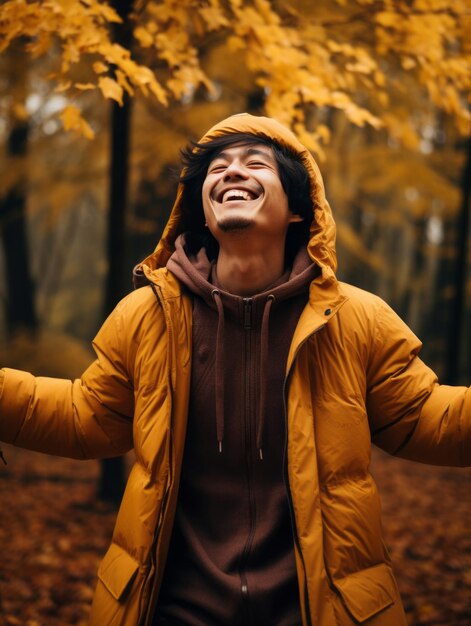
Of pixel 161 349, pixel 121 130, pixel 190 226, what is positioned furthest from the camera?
pixel 121 130

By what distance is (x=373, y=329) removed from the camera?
7.68 ft

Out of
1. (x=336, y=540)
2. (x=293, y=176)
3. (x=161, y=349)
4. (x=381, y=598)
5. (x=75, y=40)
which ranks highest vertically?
(x=75, y=40)

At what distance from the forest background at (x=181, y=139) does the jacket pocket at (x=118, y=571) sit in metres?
2.11

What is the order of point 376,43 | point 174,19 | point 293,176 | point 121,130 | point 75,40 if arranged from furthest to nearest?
point 121,130, point 376,43, point 174,19, point 75,40, point 293,176

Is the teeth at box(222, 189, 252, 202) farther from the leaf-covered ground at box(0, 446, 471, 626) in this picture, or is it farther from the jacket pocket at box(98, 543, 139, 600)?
the leaf-covered ground at box(0, 446, 471, 626)

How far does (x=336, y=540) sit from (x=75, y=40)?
2.75 metres

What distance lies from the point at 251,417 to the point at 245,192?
2.88 ft

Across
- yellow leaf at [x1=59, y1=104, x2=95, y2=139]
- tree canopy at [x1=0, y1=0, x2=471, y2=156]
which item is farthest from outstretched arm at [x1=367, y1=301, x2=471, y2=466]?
yellow leaf at [x1=59, y1=104, x2=95, y2=139]

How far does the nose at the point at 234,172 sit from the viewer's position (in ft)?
7.95

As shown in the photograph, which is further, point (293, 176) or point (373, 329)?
point (293, 176)

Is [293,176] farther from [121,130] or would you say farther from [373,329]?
[121,130]

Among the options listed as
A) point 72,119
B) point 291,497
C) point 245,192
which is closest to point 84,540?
point 72,119

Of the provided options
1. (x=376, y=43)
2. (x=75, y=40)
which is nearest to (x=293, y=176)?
(x=75, y=40)

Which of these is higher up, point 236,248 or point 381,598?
point 236,248
